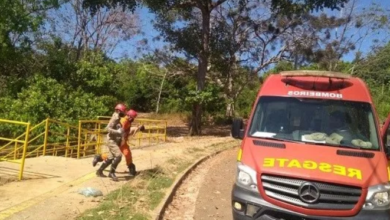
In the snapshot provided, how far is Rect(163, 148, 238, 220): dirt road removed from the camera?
7492mm

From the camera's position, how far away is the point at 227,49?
84.7 feet

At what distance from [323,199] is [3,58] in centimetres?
1996

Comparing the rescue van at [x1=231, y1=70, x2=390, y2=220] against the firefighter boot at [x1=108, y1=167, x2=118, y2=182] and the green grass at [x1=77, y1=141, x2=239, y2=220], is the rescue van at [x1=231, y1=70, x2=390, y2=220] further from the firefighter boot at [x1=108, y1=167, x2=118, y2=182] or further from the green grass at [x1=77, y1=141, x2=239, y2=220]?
the firefighter boot at [x1=108, y1=167, x2=118, y2=182]

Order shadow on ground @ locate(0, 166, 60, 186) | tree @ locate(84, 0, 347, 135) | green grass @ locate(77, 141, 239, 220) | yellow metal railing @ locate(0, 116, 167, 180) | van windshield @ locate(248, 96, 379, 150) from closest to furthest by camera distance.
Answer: van windshield @ locate(248, 96, 379, 150), green grass @ locate(77, 141, 239, 220), shadow on ground @ locate(0, 166, 60, 186), yellow metal railing @ locate(0, 116, 167, 180), tree @ locate(84, 0, 347, 135)

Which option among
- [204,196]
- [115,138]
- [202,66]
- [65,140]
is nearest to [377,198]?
[204,196]

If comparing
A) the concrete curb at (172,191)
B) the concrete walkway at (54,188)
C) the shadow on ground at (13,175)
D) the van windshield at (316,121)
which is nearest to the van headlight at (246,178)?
the van windshield at (316,121)

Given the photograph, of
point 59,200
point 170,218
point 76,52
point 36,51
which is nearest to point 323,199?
point 170,218

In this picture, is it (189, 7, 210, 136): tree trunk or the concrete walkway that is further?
(189, 7, 210, 136): tree trunk

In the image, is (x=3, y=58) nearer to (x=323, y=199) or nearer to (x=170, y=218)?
(x=170, y=218)

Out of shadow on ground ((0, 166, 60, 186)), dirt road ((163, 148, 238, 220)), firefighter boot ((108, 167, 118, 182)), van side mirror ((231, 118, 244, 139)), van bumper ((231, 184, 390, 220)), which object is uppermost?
van side mirror ((231, 118, 244, 139))

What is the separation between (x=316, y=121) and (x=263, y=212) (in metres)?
1.69

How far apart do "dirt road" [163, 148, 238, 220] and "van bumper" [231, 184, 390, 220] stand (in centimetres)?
204

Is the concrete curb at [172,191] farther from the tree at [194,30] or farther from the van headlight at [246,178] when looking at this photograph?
the tree at [194,30]

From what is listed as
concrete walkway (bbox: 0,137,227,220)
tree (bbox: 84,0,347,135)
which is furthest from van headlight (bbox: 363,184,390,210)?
tree (bbox: 84,0,347,135)
